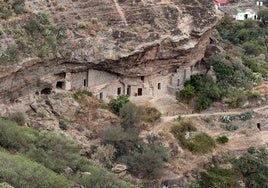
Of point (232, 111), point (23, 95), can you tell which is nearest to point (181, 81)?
point (232, 111)

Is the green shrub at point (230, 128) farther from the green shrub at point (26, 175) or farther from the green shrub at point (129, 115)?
the green shrub at point (26, 175)

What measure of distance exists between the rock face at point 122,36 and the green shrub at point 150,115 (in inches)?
103

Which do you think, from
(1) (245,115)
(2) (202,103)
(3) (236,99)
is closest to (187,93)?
(2) (202,103)

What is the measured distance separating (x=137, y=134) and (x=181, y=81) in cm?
840

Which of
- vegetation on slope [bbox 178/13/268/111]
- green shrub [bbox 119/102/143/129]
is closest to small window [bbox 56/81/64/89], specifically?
green shrub [bbox 119/102/143/129]

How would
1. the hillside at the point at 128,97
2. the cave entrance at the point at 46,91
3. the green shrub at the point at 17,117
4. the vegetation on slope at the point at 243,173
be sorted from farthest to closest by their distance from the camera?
the cave entrance at the point at 46,91 < the vegetation on slope at the point at 243,173 < the hillside at the point at 128,97 < the green shrub at the point at 17,117

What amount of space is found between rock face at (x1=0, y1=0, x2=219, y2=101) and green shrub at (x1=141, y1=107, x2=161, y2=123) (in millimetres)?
2623

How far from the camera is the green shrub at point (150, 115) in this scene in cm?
3828

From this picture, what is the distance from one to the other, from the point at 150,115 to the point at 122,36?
534 centimetres

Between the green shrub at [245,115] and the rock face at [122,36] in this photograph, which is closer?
the rock face at [122,36]

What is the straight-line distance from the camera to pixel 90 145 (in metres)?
34.6

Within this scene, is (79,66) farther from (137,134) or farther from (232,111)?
(232,111)

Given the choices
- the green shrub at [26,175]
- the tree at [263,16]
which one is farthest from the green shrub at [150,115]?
the tree at [263,16]

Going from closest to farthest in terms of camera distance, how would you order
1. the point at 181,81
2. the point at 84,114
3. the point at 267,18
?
the point at 84,114 < the point at 181,81 < the point at 267,18
